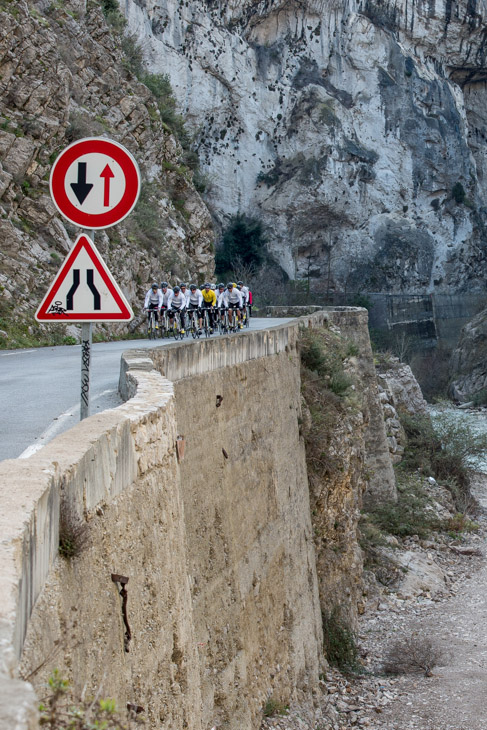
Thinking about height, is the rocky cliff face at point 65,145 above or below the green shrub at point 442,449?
above

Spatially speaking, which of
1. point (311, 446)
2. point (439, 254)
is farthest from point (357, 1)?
point (311, 446)

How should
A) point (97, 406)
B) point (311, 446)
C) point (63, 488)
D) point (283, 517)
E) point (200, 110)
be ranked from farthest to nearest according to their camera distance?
point (200, 110) < point (311, 446) < point (283, 517) < point (97, 406) < point (63, 488)

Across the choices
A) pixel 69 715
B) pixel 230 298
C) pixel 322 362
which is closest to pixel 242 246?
pixel 230 298

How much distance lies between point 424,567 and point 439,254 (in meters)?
46.6

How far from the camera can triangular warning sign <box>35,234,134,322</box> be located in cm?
497

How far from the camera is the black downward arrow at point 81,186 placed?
4875 mm

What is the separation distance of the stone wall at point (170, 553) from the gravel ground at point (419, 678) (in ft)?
2.63

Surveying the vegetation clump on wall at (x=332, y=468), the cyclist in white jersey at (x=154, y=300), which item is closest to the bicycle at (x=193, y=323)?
the cyclist in white jersey at (x=154, y=300)

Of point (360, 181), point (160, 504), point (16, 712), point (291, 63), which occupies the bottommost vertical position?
point (160, 504)

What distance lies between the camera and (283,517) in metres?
12.7

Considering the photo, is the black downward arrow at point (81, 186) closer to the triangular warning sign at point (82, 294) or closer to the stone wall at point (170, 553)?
the triangular warning sign at point (82, 294)

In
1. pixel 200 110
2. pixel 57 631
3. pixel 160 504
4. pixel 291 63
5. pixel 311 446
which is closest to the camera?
pixel 57 631

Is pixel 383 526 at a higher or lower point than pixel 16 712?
lower

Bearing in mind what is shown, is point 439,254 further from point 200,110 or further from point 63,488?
point 63,488
